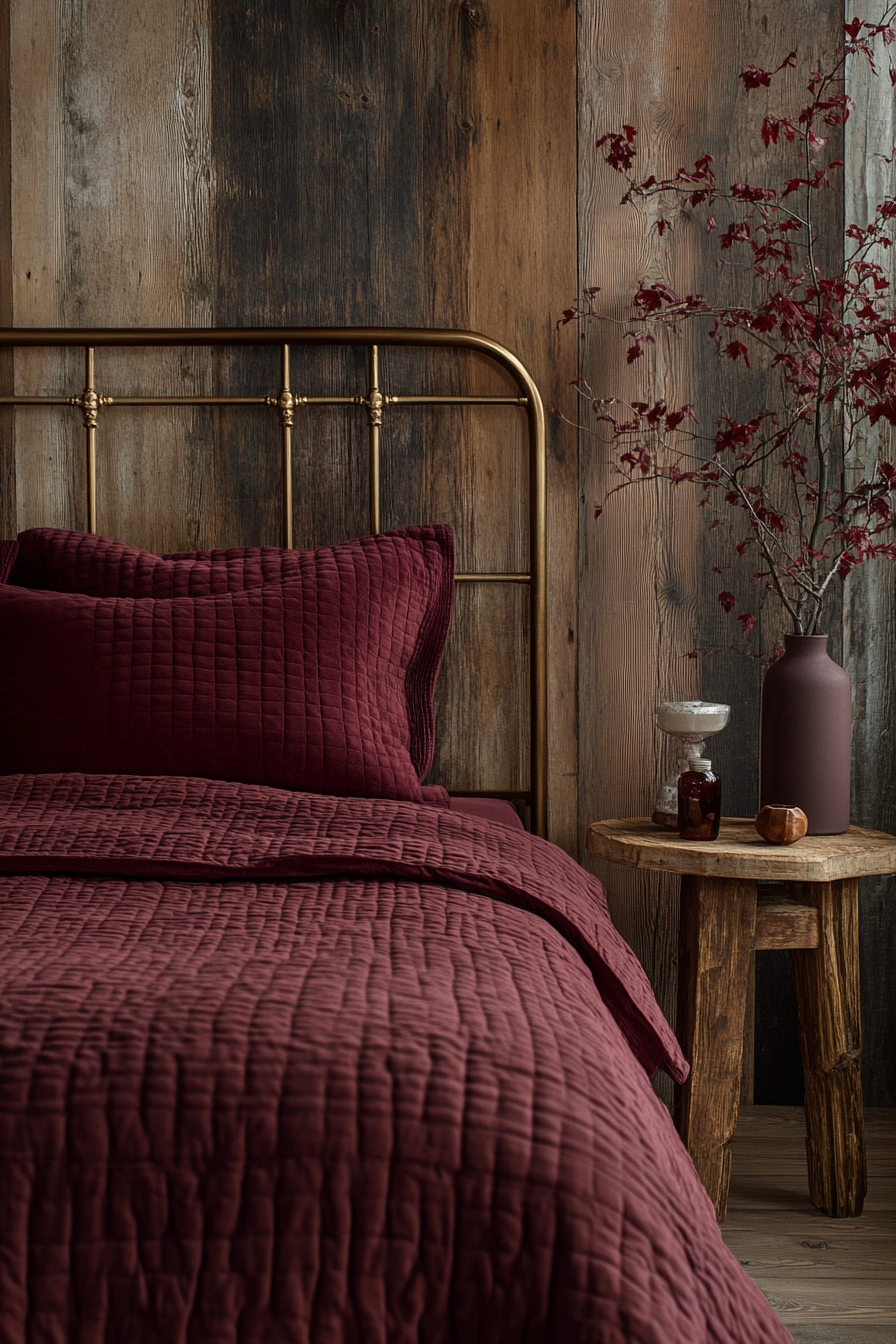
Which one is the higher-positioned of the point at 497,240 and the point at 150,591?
the point at 497,240

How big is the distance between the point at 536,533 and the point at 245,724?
2.51ft

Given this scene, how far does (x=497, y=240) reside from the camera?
2.19m

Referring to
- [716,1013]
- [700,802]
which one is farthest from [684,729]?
[716,1013]

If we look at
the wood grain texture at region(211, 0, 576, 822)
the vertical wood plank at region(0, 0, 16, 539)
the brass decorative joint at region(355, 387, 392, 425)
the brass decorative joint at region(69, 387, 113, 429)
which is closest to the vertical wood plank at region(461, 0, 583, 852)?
the wood grain texture at region(211, 0, 576, 822)

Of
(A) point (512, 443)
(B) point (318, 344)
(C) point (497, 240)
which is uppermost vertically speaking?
(C) point (497, 240)

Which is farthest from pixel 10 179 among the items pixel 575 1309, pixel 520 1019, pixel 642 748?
pixel 575 1309

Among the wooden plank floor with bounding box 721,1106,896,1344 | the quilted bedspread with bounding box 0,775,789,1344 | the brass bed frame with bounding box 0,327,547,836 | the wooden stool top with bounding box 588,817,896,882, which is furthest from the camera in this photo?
the brass bed frame with bounding box 0,327,547,836

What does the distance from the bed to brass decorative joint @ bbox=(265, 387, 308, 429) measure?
870mm

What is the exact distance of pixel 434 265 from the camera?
2.20 metres

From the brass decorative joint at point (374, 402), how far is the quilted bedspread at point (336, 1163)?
4.48 ft

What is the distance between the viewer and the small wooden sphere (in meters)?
1.77

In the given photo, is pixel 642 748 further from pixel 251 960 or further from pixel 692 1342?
pixel 692 1342

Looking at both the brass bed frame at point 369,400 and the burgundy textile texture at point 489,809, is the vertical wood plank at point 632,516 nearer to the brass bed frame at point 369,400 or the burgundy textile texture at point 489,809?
the brass bed frame at point 369,400

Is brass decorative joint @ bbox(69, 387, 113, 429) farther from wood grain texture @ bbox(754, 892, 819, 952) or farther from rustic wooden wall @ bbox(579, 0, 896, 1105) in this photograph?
wood grain texture @ bbox(754, 892, 819, 952)
